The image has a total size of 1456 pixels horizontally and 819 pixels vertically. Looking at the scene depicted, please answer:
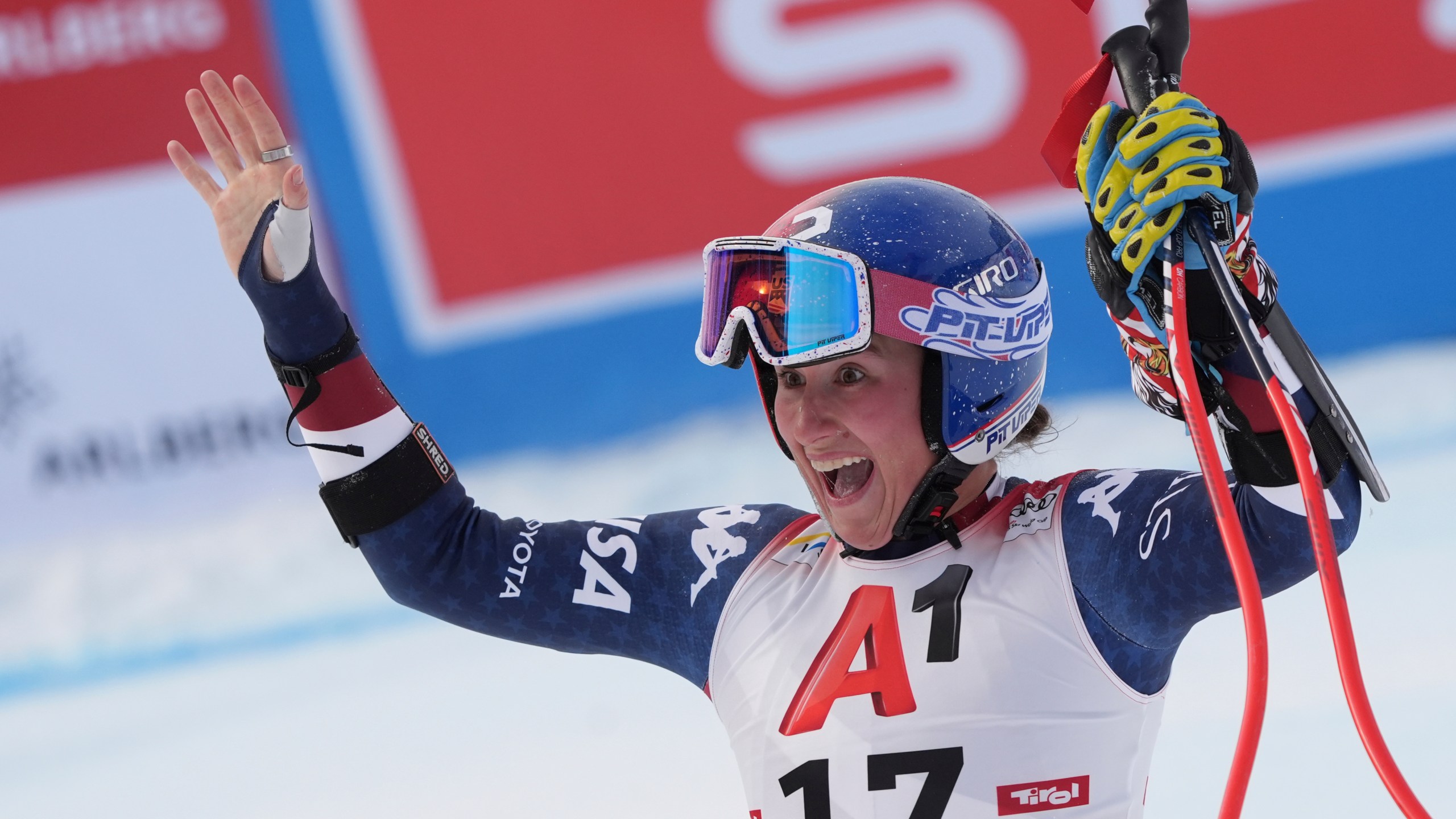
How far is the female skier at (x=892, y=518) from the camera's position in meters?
1.87

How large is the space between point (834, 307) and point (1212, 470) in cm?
64

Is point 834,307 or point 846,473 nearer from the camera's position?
point 834,307

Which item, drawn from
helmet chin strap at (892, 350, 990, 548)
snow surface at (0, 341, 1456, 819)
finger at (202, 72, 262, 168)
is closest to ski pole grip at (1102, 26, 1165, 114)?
helmet chin strap at (892, 350, 990, 548)

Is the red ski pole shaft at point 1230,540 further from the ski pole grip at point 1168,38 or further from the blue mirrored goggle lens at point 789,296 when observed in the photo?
the blue mirrored goggle lens at point 789,296

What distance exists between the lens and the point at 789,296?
217cm

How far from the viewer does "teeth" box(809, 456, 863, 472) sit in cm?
224

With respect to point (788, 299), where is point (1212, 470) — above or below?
below

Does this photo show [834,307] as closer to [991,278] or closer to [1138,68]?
[991,278]

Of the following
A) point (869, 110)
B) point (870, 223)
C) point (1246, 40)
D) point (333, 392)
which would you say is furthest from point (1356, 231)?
point (333, 392)

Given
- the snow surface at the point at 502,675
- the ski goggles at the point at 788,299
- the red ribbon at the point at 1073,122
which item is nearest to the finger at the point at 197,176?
the ski goggles at the point at 788,299

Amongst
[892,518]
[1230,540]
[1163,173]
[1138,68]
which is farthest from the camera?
[892,518]

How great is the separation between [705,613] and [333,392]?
69 cm

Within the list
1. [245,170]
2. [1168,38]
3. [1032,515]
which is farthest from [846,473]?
[245,170]

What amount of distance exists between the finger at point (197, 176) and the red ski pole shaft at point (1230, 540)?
1489mm
